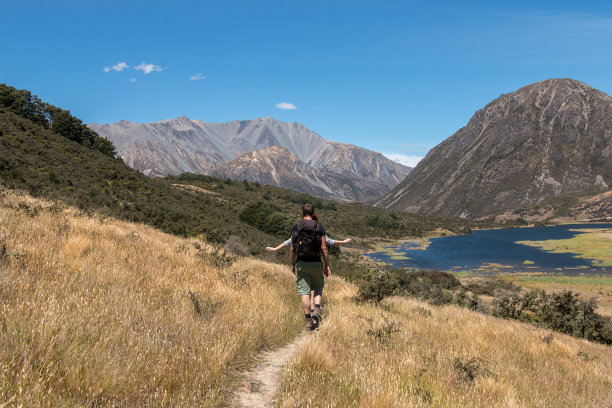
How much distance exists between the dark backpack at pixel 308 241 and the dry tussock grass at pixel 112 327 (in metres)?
1.32

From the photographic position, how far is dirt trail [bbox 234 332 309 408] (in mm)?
3526

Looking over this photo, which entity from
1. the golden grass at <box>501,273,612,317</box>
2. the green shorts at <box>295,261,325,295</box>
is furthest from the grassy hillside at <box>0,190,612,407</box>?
the golden grass at <box>501,273,612,317</box>

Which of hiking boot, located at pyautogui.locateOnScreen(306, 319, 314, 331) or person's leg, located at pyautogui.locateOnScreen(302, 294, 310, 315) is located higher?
person's leg, located at pyautogui.locateOnScreen(302, 294, 310, 315)

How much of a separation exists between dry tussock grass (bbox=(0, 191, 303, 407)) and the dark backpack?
4.33ft

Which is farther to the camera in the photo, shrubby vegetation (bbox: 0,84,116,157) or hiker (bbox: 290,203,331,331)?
shrubby vegetation (bbox: 0,84,116,157)

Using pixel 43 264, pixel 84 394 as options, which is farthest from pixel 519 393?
pixel 43 264

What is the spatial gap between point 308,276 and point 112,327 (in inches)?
166

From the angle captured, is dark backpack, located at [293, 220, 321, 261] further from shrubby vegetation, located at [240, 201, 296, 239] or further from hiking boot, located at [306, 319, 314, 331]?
shrubby vegetation, located at [240, 201, 296, 239]

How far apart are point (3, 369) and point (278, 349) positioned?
3722 mm

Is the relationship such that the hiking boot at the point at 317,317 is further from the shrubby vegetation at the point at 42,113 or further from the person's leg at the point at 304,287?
the shrubby vegetation at the point at 42,113

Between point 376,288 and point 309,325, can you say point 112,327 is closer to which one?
point 309,325

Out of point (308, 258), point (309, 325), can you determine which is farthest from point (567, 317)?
point (308, 258)

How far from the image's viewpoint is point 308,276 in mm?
7312

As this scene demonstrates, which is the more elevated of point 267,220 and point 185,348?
point 185,348
